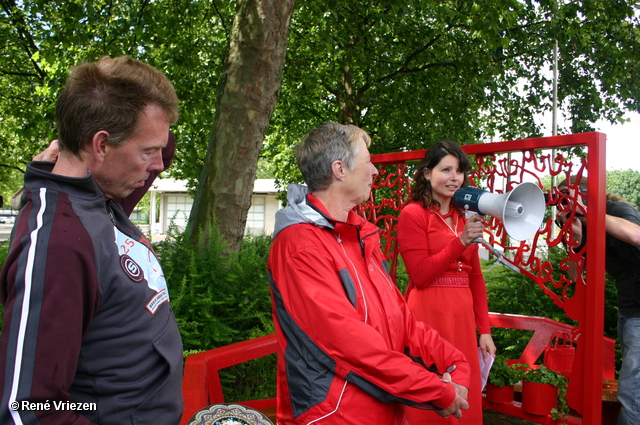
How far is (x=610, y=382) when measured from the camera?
4.24 meters

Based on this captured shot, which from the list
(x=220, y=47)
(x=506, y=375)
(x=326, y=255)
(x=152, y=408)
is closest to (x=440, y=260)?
(x=326, y=255)

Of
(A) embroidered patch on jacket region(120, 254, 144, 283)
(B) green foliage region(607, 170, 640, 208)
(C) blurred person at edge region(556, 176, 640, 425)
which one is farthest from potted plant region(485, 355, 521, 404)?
(B) green foliage region(607, 170, 640, 208)

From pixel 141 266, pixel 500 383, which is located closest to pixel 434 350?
pixel 141 266

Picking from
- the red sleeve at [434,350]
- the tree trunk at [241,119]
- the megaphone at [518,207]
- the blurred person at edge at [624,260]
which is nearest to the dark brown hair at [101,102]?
the red sleeve at [434,350]

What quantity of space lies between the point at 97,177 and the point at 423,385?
1.30 m

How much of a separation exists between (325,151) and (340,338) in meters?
0.82

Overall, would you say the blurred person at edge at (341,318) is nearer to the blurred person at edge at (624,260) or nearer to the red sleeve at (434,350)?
the red sleeve at (434,350)

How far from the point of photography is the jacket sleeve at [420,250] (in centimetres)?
298

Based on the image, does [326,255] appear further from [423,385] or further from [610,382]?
[610,382]

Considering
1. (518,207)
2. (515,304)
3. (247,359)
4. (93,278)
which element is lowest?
(515,304)

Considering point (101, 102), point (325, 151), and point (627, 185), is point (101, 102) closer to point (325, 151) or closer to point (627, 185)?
point (325, 151)

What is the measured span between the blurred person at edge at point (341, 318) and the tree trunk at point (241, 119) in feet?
9.79

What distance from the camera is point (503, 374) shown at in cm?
418

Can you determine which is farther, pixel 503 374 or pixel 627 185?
pixel 627 185
